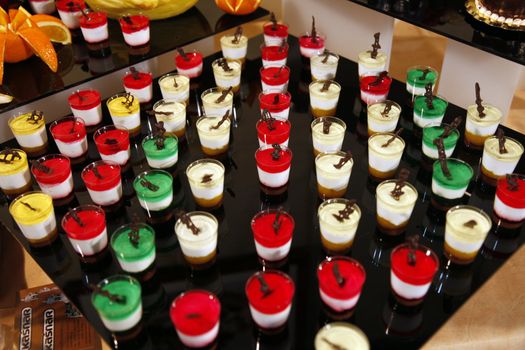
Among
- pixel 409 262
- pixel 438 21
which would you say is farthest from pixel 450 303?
pixel 438 21

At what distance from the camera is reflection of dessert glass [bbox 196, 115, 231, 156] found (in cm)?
210

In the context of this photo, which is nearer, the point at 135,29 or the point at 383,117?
the point at 383,117

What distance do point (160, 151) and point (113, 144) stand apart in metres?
0.17

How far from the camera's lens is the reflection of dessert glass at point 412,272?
148 cm

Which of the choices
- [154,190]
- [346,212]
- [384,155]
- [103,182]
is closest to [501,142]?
[384,155]

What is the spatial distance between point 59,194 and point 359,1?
67.9 inches

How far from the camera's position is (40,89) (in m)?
2.42

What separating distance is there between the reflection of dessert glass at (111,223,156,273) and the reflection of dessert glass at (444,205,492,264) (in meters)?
0.87

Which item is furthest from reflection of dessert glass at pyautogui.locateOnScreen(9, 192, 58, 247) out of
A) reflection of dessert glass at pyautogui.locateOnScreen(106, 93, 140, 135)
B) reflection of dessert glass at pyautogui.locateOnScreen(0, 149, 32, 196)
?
→ reflection of dessert glass at pyautogui.locateOnScreen(106, 93, 140, 135)

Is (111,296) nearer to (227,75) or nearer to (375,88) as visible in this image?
(227,75)

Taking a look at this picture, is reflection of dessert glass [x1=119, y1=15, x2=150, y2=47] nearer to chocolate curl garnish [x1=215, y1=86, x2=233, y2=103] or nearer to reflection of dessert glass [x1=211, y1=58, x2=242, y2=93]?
reflection of dessert glass [x1=211, y1=58, x2=242, y2=93]

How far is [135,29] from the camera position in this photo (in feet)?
8.66

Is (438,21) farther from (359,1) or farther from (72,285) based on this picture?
(72,285)

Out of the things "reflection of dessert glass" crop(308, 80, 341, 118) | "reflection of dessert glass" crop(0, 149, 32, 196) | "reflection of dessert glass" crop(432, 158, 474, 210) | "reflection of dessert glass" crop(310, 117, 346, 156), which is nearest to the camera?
"reflection of dessert glass" crop(432, 158, 474, 210)
